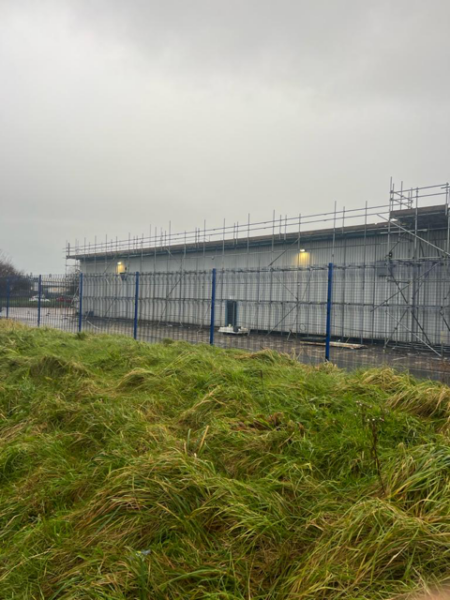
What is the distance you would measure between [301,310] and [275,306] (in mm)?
1427

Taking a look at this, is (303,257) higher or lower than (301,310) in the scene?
higher

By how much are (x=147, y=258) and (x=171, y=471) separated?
1058 inches

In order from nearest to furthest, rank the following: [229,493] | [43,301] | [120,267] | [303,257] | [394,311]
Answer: [229,493] → [394,311] → [43,301] → [303,257] → [120,267]

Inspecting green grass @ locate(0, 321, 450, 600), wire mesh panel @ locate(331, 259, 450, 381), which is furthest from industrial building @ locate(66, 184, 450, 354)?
green grass @ locate(0, 321, 450, 600)

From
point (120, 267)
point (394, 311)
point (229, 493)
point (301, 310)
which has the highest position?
point (120, 267)

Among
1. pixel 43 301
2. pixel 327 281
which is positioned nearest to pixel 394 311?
pixel 327 281

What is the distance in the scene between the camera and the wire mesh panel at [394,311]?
1576 cm

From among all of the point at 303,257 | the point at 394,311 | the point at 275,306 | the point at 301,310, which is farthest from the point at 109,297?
the point at 394,311

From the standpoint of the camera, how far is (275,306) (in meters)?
21.1

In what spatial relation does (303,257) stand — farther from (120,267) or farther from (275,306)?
(120,267)

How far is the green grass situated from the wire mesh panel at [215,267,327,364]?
44.1 feet

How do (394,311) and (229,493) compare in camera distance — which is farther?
(394,311)

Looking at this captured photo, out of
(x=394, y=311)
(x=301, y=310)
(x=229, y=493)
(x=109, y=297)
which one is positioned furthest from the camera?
(x=109, y=297)

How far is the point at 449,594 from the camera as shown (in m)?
2.12
